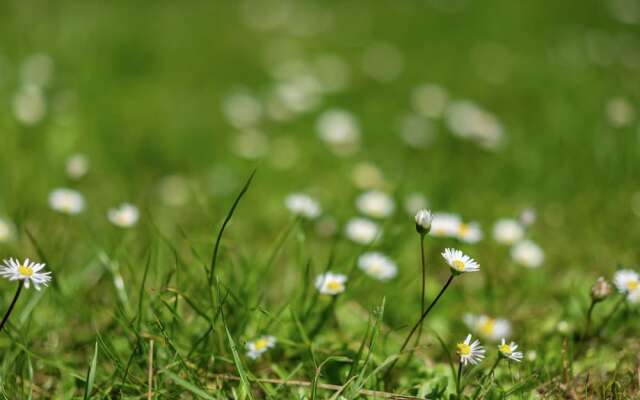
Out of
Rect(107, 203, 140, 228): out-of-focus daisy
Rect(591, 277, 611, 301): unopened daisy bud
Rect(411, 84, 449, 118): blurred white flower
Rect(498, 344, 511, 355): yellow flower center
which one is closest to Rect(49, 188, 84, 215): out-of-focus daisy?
Rect(107, 203, 140, 228): out-of-focus daisy

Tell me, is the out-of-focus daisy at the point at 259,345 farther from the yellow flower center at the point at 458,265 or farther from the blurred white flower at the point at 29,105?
the blurred white flower at the point at 29,105

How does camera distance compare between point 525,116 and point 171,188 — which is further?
point 525,116

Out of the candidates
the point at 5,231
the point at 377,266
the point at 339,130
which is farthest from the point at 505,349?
the point at 339,130

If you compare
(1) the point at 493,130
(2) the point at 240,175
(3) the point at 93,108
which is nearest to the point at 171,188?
(2) the point at 240,175

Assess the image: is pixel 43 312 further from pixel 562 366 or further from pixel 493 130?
pixel 493 130

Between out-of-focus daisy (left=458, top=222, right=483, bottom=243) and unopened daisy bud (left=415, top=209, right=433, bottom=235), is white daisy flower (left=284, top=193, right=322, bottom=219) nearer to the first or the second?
out-of-focus daisy (left=458, top=222, right=483, bottom=243)

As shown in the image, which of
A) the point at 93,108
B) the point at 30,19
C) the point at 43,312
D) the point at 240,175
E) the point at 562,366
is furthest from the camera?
the point at 30,19

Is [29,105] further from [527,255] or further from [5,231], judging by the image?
[527,255]
